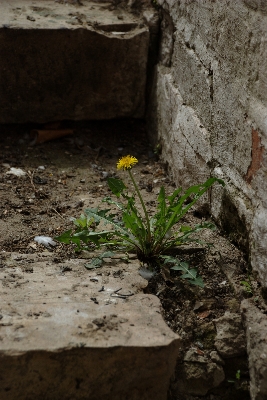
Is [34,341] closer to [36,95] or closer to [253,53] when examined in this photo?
[253,53]

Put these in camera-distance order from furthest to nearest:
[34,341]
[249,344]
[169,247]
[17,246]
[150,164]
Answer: [150,164], [17,246], [169,247], [249,344], [34,341]

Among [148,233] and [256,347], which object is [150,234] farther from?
[256,347]

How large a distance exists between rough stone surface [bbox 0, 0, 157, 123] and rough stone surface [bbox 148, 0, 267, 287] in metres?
0.28

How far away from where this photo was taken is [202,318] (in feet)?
7.65

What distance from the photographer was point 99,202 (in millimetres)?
3129

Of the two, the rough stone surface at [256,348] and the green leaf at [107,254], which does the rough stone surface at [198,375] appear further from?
the green leaf at [107,254]

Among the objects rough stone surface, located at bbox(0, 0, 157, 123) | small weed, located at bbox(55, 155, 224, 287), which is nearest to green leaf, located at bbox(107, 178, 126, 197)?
small weed, located at bbox(55, 155, 224, 287)

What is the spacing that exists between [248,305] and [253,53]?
93cm

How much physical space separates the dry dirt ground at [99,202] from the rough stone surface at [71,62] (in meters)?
0.17

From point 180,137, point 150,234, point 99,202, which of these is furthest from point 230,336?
point 180,137

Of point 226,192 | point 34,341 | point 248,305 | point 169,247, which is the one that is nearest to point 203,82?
point 226,192

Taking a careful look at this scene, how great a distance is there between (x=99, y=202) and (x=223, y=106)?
86 centimetres

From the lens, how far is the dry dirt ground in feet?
7.60

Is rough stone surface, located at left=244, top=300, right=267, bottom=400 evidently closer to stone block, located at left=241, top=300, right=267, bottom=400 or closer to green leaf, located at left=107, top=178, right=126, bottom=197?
stone block, located at left=241, top=300, right=267, bottom=400
